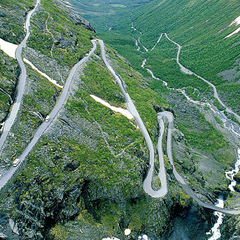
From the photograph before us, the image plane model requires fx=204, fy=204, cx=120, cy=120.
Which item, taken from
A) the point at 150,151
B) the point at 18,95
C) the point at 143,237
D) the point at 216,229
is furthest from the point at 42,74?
the point at 216,229

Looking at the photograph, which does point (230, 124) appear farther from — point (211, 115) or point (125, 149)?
point (125, 149)

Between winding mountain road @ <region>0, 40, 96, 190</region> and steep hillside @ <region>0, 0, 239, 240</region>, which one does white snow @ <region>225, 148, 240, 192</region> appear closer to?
steep hillside @ <region>0, 0, 239, 240</region>

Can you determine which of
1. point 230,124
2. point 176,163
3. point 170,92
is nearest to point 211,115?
point 230,124

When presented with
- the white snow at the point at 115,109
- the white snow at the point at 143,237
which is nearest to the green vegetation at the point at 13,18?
the white snow at the point at 115,109

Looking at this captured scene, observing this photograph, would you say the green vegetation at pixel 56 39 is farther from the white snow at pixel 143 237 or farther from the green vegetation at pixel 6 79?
the white snow at pixel 143 237

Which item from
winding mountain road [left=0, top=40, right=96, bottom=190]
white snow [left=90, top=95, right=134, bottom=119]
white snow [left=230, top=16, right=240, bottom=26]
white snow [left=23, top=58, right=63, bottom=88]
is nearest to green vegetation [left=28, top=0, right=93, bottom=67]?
winding mountain road [left=0, top=40, right=96, bottom=190]

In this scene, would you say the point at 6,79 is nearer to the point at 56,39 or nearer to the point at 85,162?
the point at 85,162
